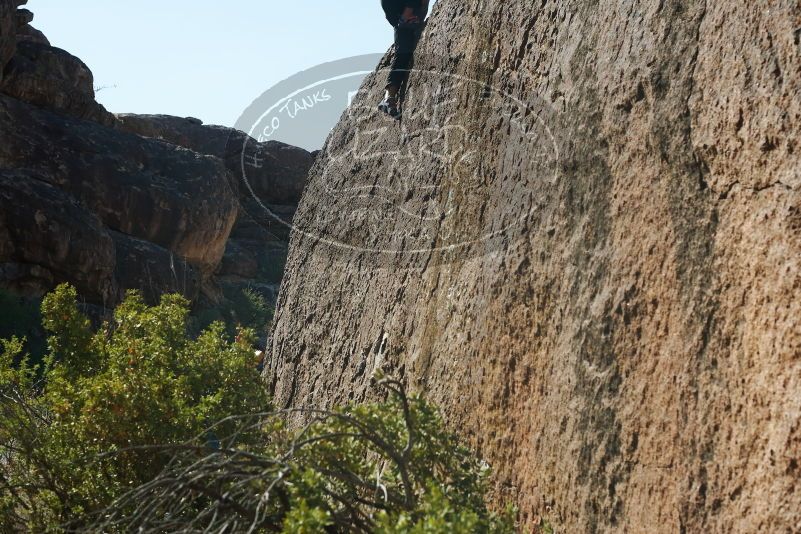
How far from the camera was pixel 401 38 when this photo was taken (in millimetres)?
6191

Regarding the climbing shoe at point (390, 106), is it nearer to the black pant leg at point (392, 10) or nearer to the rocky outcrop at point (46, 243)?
the black pant leg at point (392, 10)

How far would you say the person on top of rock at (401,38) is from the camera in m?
5.97

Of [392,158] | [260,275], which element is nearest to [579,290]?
[392,158]

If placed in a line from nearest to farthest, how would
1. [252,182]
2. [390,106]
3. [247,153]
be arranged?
[390,106] < [247,153] < [252,182]

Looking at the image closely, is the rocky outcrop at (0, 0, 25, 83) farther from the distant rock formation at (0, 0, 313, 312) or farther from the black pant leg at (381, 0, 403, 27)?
the black pant leg at (381, 0, 403, 27)

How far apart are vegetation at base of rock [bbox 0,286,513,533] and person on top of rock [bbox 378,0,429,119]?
154 centimetres

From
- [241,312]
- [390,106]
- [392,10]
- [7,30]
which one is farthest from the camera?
[241,312]

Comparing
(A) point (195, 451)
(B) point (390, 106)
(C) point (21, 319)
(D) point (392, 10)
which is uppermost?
(D) point (392, 10)

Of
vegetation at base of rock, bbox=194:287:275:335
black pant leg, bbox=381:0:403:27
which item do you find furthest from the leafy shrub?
vegetation at base of rock, bbox=194:287:275:335

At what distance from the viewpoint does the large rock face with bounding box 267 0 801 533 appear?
8.57 feet

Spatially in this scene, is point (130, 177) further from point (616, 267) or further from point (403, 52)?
point (616, 267)

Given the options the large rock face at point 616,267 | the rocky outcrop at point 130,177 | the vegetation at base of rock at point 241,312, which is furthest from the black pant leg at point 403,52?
the vegetation at base of rock at point 241,312

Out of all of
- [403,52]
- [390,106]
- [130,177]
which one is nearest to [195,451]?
[390,106]

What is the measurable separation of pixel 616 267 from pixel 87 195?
620 inches
